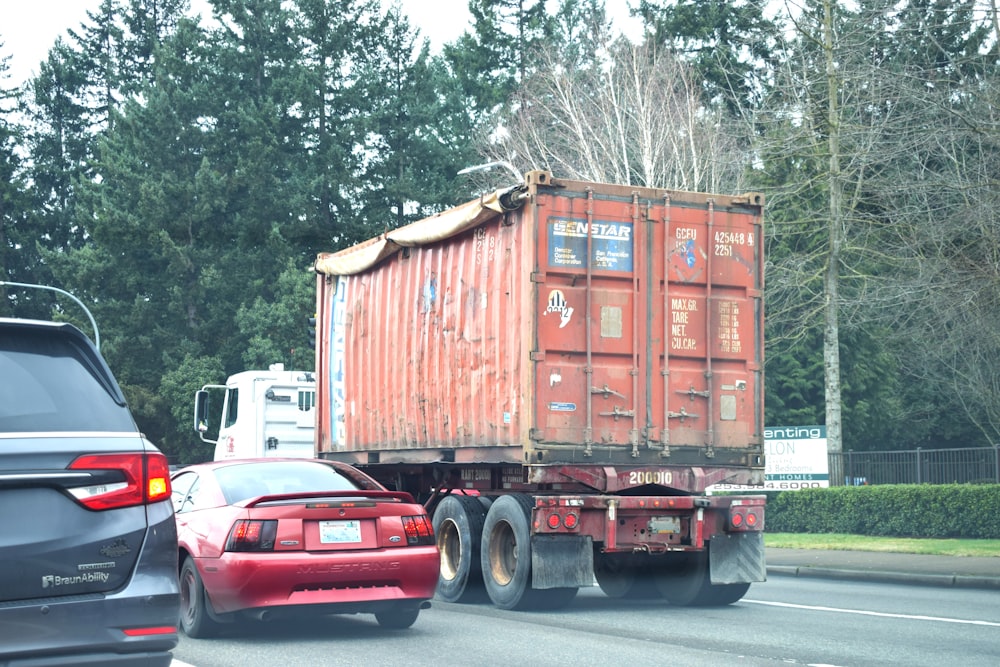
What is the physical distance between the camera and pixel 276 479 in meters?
10.7

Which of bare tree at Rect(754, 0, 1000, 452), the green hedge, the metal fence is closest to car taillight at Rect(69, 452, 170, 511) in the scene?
bare tree at Rect(754, 0, 1000, 452)

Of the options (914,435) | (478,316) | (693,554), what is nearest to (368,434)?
(478,316)

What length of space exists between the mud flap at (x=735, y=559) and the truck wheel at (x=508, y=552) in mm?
1818

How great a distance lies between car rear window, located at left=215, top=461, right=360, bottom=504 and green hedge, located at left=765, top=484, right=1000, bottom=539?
14965mm

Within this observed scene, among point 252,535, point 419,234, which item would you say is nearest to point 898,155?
point 419,234

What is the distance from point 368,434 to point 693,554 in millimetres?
4826

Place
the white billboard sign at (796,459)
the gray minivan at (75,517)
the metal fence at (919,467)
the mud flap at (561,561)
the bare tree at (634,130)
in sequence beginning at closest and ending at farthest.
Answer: the gray minivan at (75,517) < the mud flap at (561,561) < the white billboard sign at (796,459) < the metal fence at (919,467) < the bare tree at (634,130)

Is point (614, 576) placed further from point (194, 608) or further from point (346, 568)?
point (194, 608)

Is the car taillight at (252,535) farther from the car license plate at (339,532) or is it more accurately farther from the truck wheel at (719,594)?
the truck wheel at (719,594)

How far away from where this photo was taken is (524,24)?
194 feet

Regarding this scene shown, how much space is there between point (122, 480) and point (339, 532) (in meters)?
4.82

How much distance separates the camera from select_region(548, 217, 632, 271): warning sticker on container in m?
12.7

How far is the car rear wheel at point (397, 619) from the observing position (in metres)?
10.8

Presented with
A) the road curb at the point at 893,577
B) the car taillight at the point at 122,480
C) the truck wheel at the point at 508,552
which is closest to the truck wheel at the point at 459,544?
the truck wheel at the point at 508,552
